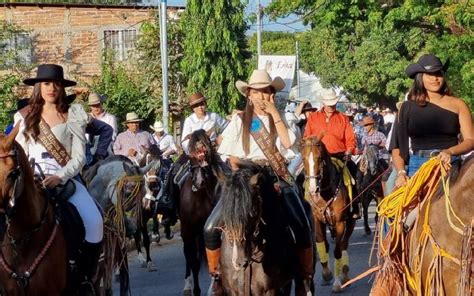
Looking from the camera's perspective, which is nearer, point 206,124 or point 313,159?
point 313,159

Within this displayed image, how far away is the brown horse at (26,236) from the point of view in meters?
6.88

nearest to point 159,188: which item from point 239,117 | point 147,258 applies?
point 147,258

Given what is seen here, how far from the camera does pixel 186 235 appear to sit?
483 inches

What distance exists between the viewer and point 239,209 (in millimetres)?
7562

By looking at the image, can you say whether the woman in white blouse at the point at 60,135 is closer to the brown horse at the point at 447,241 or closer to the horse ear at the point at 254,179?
the horse ear at the point at 254,179

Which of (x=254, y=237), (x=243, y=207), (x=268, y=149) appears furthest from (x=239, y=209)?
(x=268, y=149)

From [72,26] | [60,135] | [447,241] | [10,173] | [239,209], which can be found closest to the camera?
[447,241]

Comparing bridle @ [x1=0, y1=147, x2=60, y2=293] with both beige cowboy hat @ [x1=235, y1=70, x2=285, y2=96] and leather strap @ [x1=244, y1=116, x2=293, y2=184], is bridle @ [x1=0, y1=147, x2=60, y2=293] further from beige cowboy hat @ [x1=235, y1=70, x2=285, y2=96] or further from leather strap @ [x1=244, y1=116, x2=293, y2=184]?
beige cowboy hat @ [x1=235, y1=70, x2=285, y2=96]

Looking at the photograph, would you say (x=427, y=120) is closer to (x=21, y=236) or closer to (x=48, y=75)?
(x=48, y=75)

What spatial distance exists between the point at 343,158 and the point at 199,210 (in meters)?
2.55

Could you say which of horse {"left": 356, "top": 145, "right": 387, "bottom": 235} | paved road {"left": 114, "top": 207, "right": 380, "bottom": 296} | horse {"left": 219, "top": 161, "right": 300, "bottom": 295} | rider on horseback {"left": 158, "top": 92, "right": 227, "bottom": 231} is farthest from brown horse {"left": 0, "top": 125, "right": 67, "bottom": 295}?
horse {"left": 356, "top": 145, "right": 387, "bottom": 235}

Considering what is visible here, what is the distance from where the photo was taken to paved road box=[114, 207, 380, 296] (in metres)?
12.5

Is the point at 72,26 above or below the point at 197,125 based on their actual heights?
above

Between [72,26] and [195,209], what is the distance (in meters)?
28.0
